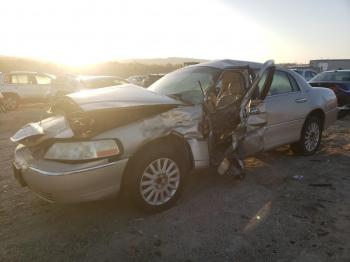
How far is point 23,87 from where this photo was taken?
15805 mm

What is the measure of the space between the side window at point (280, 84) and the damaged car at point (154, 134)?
0.03 meters

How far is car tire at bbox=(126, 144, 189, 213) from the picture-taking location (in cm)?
371

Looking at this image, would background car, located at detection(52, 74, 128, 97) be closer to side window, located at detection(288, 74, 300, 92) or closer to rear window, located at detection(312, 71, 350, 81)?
rear window, located at detection(312, 71, 350, 81)

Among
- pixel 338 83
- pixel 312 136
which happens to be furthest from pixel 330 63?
pixel 312 136

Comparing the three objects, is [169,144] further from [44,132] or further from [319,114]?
[319,114]

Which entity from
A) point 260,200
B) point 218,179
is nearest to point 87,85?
point 218,179

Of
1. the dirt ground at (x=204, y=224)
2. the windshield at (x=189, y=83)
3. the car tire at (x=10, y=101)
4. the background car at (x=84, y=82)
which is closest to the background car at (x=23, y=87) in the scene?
the car tire at (x=10, y=101)

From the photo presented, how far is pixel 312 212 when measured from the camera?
398 cm

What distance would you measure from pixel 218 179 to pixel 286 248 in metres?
1.95

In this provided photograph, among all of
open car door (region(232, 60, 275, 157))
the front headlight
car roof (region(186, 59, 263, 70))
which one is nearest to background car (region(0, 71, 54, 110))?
car roof (region(186, 59, 263, 70))

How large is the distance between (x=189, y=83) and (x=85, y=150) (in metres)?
1.94

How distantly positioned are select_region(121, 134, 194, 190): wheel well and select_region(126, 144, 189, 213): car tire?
2cm

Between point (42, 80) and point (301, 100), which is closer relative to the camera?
point (301, 100)

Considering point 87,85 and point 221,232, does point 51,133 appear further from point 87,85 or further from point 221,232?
point 87,85
